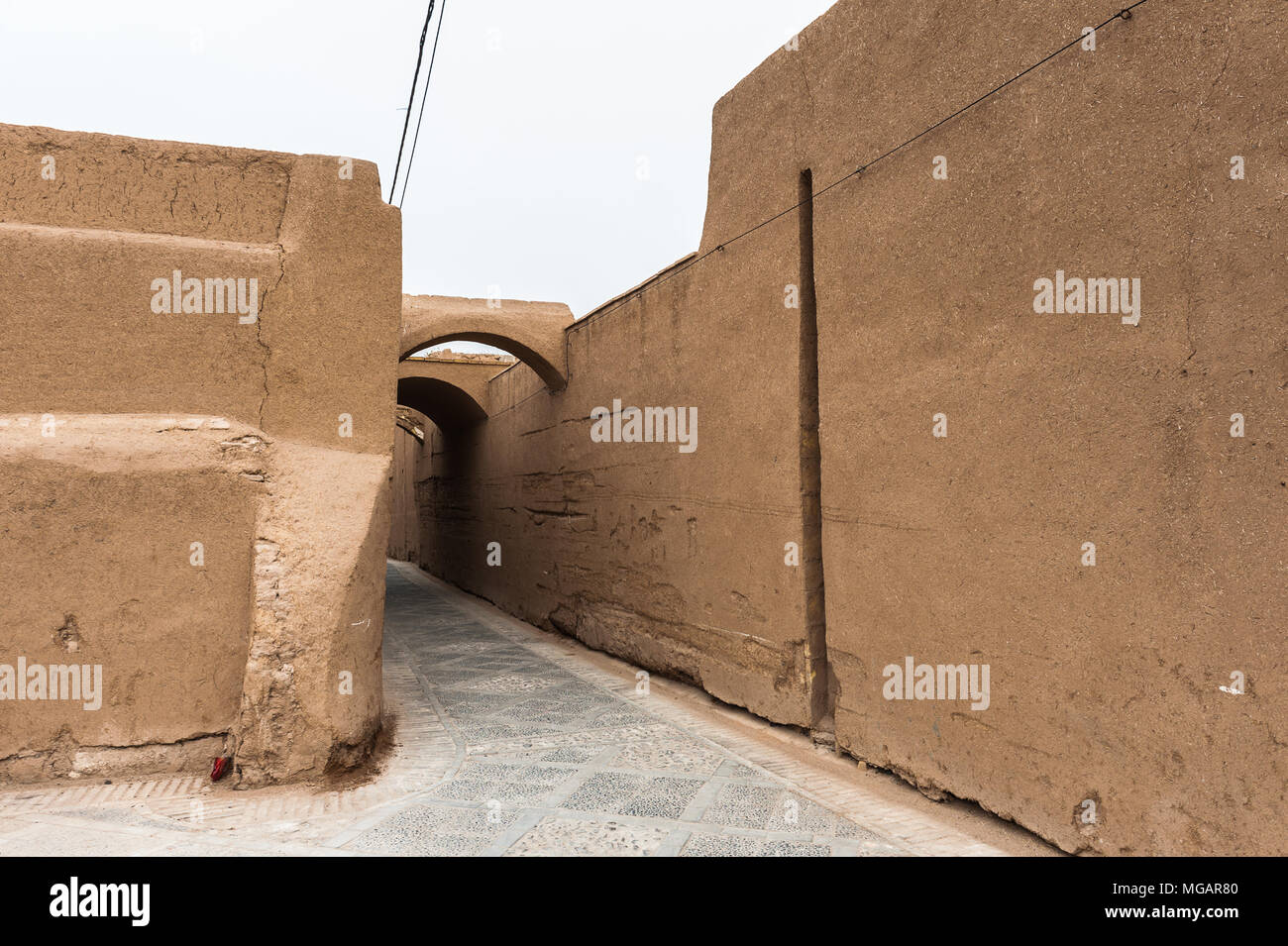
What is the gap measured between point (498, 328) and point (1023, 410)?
6.40m

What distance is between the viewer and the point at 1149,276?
2900 millimetres

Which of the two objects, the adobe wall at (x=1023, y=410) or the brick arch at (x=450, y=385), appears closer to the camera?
the adobe wall at (x=1023, y=410)

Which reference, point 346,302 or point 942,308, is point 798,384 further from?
point 346,302

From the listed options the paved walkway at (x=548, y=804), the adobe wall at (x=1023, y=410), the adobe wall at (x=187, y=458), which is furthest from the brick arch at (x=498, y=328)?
the paved walkway at (x=548, y=804)

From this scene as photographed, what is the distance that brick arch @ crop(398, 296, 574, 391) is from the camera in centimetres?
882

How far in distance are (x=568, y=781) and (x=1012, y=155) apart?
3.63m

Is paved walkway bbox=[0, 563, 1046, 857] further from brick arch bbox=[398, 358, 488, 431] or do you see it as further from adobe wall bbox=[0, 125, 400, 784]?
brick arch bbox=[398, 358, 488, 431]

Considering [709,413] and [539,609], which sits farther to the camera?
[539,609]

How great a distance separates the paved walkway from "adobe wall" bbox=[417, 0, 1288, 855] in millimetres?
365

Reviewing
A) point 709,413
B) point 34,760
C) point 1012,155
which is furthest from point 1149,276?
point 34,760

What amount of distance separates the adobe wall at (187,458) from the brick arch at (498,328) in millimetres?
4024

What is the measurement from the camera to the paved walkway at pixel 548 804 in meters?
3.30

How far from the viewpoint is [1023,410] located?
338cm

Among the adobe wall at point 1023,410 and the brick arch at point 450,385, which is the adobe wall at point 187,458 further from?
the brick arch at point 450,385
